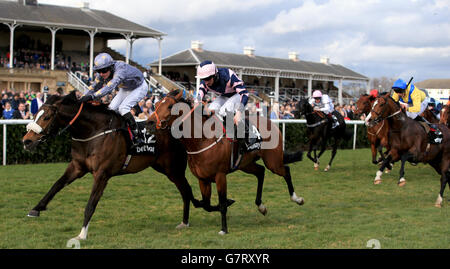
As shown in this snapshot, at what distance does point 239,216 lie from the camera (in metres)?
6.54

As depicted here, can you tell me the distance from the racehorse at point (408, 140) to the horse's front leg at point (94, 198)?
4.95 metres

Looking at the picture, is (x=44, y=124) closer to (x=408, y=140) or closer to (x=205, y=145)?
(x=205, y=145)

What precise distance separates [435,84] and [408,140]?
81485mm

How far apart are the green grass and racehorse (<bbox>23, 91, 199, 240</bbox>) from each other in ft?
1.39

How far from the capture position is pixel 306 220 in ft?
20.7

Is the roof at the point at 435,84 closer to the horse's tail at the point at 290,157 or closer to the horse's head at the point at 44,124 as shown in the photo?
the horse's tail at the point at 290,157

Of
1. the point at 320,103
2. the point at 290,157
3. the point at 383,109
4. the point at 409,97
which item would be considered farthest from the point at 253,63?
the point at 290,157

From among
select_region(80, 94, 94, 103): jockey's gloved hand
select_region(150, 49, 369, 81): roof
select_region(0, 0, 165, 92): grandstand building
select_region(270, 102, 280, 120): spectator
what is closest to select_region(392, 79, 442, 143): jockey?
select_region(80, 94, 94, 103): jockey's gloved hand

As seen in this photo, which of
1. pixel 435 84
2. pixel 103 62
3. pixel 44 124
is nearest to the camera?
pixel 44 124

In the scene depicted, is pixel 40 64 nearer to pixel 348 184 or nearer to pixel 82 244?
pixel 348 184

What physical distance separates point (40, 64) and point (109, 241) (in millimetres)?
22883

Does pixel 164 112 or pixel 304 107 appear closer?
pixel 164 112

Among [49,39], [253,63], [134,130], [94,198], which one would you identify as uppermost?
[49,39]

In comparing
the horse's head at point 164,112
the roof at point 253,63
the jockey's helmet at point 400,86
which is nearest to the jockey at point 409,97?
the jockey's helmet at point 400,86
